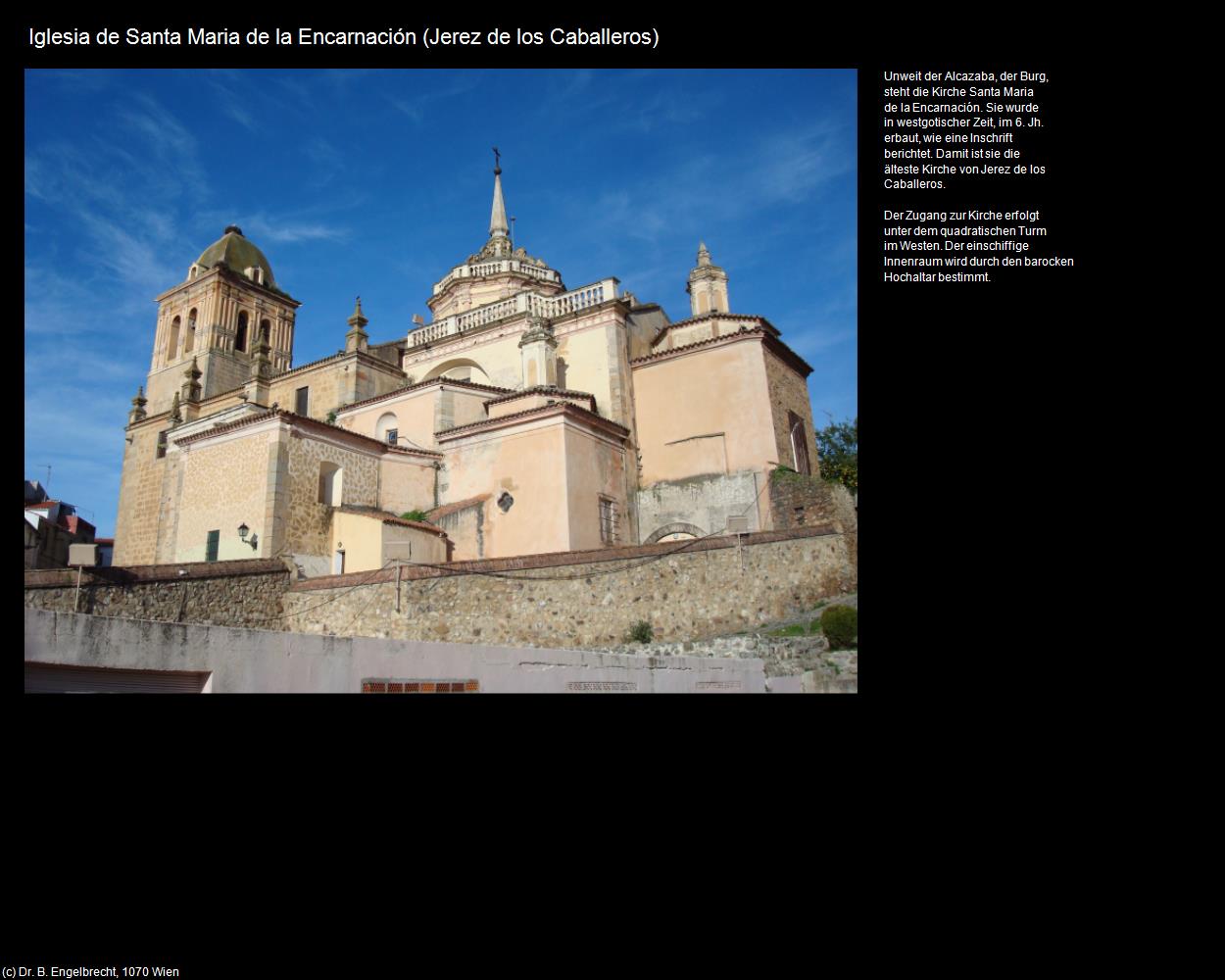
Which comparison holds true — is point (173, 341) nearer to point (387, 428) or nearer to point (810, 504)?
point (387, 428)

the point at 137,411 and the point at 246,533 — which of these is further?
the point at 137,411

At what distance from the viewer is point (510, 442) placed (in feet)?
69.1

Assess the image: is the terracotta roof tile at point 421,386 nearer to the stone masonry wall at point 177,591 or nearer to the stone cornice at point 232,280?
the stone masonry wall at point 177,591

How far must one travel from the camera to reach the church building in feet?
65.3

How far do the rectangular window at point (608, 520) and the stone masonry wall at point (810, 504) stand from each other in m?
4.20

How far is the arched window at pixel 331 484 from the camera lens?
2104 cm

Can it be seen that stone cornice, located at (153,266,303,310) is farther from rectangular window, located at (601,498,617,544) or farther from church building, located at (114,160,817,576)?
rectangular window, located at (601,498,617,544)

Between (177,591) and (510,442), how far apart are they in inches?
343

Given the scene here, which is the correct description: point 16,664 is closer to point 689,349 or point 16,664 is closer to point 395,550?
point 395,550

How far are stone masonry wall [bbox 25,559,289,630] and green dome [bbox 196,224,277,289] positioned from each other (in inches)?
1146

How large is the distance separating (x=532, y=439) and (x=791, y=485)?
6709mm

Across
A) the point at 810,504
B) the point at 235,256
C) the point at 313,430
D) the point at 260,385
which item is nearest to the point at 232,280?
the point at 235,256

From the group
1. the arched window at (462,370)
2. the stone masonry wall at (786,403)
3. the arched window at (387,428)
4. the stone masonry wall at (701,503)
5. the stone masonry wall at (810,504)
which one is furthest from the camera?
the arched window at (462,370)

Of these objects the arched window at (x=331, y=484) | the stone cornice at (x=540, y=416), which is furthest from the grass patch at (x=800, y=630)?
the arched window at (x=331, y=484)
